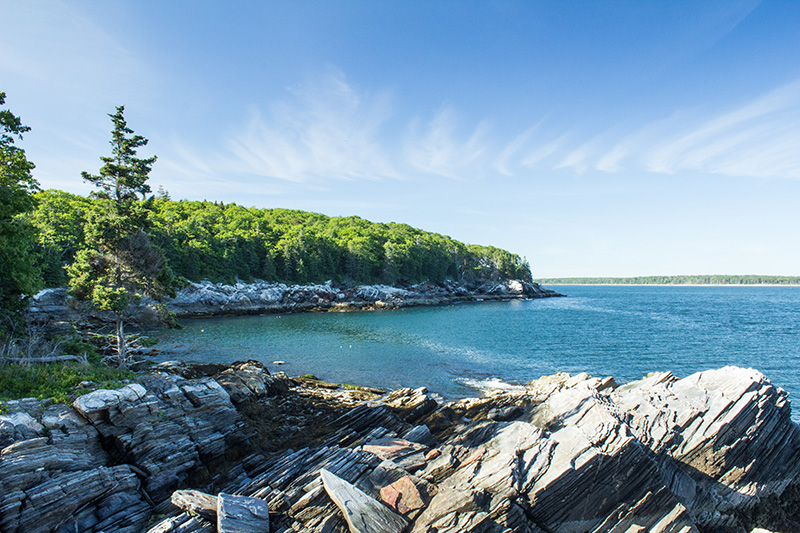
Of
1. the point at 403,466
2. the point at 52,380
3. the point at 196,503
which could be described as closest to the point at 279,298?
the point at 52,380

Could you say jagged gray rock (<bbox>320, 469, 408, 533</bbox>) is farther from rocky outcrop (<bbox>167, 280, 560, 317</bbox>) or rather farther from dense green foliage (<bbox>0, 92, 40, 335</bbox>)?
rocky outcrop (<bbox>167, 280, 560, 317</bbox>)

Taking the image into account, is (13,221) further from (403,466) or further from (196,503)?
(403,466)

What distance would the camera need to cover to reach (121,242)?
18125mm

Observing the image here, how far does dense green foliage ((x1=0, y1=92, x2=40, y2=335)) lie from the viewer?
14.8 metres

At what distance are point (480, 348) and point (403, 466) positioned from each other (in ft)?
86.8

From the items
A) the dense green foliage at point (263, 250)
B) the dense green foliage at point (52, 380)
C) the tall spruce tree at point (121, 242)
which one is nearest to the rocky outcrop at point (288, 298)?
the dense green foliage at point (263, 250)

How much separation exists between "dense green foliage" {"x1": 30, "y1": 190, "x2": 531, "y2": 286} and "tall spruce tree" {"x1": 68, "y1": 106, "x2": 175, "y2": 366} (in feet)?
95.3

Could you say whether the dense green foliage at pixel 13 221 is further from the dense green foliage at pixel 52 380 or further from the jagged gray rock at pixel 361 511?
the jagged gray rock at pixel 361 511

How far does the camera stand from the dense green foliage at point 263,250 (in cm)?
5122

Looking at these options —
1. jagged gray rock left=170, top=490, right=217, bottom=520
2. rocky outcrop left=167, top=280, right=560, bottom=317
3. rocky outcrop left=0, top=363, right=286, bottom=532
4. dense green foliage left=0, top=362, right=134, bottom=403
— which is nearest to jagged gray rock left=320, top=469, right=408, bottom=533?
jagged gray rock left=170, top=490, right=217, bottom=520

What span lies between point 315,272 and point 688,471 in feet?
272

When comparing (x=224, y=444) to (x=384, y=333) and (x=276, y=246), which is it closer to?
(x=384, y=333)

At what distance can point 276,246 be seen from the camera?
284 ft

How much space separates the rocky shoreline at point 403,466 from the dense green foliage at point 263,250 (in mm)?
40331
